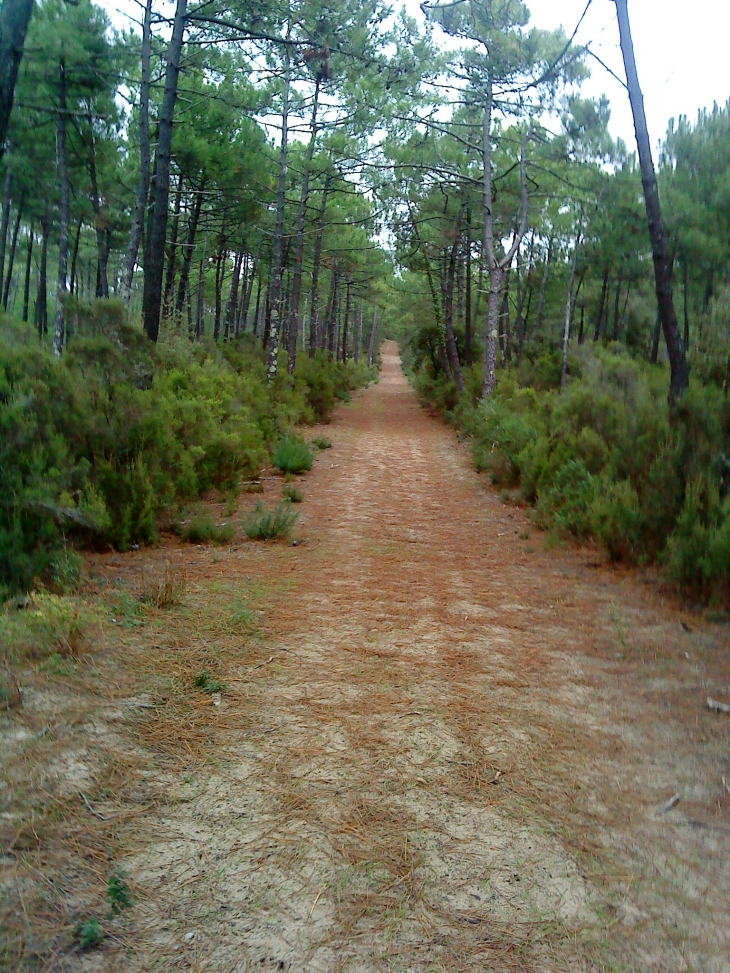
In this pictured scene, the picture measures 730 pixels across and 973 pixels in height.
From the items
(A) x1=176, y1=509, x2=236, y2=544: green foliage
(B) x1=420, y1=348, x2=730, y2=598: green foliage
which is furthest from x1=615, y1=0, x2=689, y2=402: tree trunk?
(A) x1=176, y1=509, x2=236, y2=544: green foliage

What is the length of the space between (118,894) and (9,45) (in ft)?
21.4

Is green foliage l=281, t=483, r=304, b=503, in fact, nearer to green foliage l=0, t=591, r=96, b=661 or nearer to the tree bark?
green foliage l=0, t=591, r=96, b=661

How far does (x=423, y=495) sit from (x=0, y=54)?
302 inches

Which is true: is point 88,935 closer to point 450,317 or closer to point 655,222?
point 655,222

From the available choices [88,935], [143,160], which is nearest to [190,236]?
[143,160]

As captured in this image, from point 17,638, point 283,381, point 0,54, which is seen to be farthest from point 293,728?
point 283,381

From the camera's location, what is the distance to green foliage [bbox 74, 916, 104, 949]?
2.36 metres

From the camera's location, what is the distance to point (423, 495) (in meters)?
11.6


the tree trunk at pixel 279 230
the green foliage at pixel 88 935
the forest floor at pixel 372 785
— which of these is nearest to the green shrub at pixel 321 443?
the tree trunk at pixel 279 230

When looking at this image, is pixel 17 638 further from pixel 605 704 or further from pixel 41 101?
pixel 41 101

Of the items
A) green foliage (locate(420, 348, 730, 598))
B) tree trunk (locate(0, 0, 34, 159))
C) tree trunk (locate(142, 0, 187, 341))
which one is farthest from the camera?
tree trunk (locate(142, 0, 187, 341))

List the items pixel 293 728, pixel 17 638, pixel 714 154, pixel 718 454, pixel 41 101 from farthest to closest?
pixel 41 101 < pixel 714 154 < pixel 718 454 < pixel 17 638 < pixel 293 728

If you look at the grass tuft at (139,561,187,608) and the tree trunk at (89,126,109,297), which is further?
the tree trunk at (89,126,109,297)

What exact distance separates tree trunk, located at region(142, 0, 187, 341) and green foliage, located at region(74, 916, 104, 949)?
10.0m
